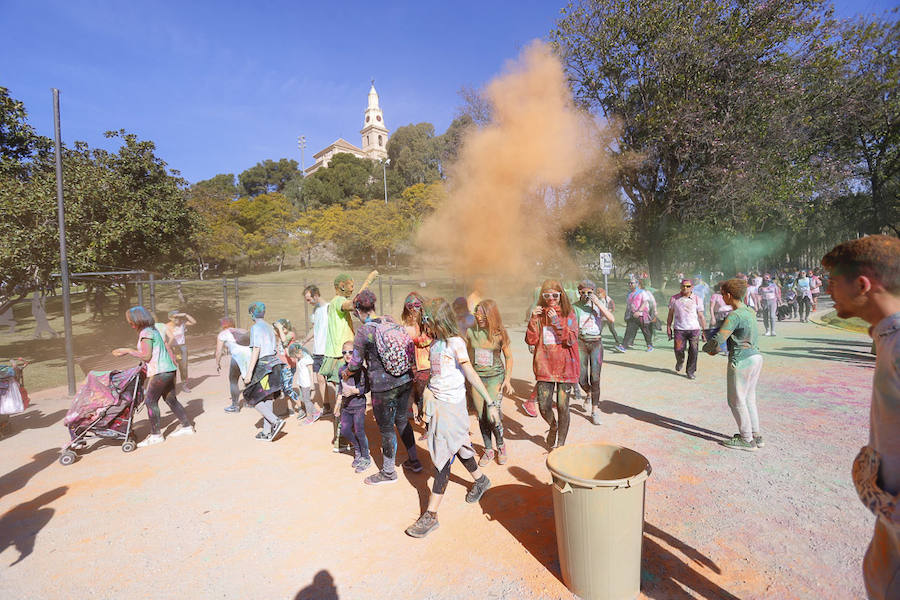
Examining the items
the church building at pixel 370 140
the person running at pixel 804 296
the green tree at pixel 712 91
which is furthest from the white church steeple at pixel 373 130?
the person running at pixel 804 296

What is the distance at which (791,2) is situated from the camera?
17.2 metres

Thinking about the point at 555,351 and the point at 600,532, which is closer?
the point at 600,532

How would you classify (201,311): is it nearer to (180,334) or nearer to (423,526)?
(180,334)

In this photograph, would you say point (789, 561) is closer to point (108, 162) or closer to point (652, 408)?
point (652, 408)

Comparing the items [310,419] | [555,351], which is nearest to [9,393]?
[310,419]

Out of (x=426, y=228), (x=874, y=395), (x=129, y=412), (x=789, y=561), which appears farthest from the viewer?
(x=426, y=228)

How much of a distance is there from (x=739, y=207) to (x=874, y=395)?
70.0 feet

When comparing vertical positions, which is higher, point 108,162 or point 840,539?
point 108,162

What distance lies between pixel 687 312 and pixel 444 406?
20.4ft

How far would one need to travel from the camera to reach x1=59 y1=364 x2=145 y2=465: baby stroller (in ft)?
17.2

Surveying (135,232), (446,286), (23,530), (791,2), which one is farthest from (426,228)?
(23,530)

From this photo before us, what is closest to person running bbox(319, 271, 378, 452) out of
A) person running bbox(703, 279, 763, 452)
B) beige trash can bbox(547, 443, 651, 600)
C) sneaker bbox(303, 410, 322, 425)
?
sneaker bbox(303, 410, 322, 425)

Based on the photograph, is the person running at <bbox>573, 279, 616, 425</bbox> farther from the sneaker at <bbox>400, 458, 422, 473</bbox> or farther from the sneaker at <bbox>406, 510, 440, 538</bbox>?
the sneaker at <bbox>406, 510, 440, 538</bbox>

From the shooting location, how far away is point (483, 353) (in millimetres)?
4777
